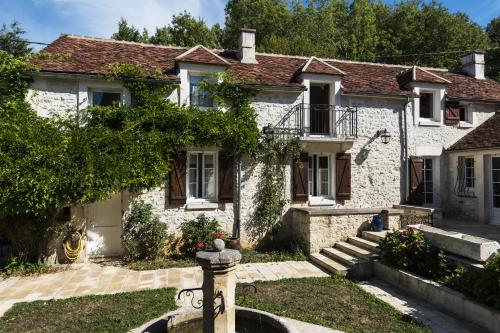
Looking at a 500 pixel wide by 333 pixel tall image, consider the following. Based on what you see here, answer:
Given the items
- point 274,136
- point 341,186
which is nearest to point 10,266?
point 274,136

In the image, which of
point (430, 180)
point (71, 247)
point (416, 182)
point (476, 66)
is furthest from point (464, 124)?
point (71, 247)

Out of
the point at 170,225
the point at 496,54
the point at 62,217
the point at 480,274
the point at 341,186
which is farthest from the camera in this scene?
the point at 496,54

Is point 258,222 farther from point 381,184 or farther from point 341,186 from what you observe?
point 381,184

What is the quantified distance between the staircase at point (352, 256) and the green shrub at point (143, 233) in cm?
459

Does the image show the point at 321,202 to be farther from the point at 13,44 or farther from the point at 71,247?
the point at 13,44

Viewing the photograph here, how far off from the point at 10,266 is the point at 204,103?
7.06 metres

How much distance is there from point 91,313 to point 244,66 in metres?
9.24

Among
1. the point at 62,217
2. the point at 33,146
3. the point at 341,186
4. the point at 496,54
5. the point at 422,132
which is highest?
the point at 496,54

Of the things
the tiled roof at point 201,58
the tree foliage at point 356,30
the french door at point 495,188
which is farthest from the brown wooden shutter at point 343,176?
the tree foliage at point 356,30

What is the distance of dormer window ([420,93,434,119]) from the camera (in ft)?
44.8

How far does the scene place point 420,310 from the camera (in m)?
6.59

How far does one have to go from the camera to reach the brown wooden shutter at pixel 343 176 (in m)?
12.0

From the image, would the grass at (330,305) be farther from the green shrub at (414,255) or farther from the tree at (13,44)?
the tree at (13,44)

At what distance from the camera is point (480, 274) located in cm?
621
